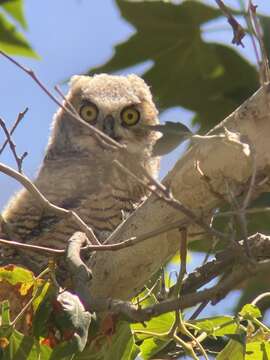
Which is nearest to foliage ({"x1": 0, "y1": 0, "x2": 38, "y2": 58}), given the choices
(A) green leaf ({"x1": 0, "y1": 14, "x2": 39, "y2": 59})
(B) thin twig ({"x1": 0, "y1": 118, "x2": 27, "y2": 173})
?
(A) green leaf ({"x1": 0, "y1": 14, "x2": 39, "y2": 59})

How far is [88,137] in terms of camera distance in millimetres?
4926

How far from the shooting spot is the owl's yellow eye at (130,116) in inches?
198

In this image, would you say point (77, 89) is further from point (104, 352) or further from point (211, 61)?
point (104, 352)

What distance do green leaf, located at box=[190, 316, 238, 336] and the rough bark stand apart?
26cm

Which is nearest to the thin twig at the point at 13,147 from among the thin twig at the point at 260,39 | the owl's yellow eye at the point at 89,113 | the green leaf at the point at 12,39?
the thin twig at the point at 260,39

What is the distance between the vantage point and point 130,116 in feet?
16.7

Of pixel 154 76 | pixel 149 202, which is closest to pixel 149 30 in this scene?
pixel 154 76

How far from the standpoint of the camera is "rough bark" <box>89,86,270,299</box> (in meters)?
2.57

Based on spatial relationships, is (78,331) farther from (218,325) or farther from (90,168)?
(90,168)

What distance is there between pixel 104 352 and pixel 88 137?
255 centimetres

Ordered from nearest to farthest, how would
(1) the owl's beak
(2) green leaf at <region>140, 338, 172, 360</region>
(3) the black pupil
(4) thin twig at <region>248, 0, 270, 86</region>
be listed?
(4) thin twig at <region>248, 0, 270, 86</region> < (2) green leaf at <region>140, 338, 172, 360</region> < (1) the owl's beak < (3) the black pupil

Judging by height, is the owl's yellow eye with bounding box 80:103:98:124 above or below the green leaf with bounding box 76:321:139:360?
above

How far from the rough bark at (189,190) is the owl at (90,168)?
1.29 feet

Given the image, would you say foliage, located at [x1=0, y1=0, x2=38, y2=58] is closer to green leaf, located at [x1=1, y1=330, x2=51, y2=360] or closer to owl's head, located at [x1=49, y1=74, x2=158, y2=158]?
owl's head, located at [x1=49, y1=74, x2=158, y2=158]
